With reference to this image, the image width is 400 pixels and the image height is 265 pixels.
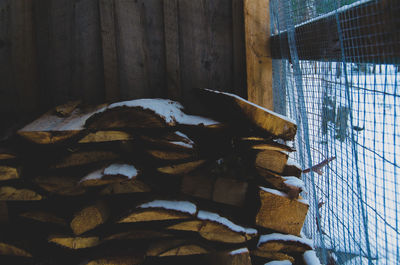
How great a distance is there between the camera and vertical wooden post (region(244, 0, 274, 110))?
1.88 metres

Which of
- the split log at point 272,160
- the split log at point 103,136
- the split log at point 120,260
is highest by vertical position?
the split log at point 103,136

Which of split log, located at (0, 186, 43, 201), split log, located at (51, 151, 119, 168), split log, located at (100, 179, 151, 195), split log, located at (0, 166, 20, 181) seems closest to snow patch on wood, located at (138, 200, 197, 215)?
split log, located at (100, 179, 151, 195)

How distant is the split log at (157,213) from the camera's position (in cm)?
121

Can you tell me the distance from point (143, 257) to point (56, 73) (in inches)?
54.7

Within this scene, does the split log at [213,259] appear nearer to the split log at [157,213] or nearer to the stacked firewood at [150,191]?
the stacked firewood at [150,191]

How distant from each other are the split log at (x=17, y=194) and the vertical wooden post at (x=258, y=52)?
147 cm

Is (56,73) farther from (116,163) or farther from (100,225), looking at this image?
(100,225)

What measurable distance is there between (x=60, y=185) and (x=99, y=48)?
38.5 inches

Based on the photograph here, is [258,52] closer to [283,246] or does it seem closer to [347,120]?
[347,120]

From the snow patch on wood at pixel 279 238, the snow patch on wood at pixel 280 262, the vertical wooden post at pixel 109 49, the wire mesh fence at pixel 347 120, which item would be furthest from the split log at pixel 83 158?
the wire mesh fence at pixel 347 120

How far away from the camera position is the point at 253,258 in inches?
53.7

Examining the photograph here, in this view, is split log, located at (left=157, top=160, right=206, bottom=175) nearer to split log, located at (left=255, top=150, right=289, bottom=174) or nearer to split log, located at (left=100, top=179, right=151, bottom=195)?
split log, located at (left=100, top=179, right=151, bottom=195)

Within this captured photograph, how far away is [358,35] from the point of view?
1118 mm

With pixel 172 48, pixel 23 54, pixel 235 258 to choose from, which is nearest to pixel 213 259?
pixel 235 258
